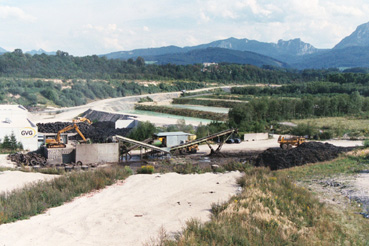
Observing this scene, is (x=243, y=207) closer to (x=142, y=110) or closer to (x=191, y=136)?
(x=191, y=136)

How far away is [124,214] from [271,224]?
539 centimetres

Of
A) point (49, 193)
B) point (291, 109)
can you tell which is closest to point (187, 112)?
point (291, 109)

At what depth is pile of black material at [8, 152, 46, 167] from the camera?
2856 cm

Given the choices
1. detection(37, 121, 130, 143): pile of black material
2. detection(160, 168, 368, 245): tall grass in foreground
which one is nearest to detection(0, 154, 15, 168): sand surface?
detection(37, 121, 130, 143): pile of black material

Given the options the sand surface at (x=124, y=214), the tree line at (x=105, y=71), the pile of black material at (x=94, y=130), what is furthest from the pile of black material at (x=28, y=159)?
the tree line at (x=105, y=71)

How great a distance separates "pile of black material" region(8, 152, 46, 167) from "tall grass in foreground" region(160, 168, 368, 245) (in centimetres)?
1841

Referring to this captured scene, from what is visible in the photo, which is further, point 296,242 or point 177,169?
point 177,169

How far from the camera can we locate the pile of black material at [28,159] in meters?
28.6

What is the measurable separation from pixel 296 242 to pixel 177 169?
12.4 metres

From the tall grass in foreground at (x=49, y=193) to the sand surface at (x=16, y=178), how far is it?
81.6 inches

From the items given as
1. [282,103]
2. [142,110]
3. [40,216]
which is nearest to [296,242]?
[40,216]

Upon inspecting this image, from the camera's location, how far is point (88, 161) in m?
29.4

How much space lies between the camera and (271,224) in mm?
12148

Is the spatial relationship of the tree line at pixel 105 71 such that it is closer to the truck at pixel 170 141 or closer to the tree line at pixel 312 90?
the tree line at pixel 312 90
